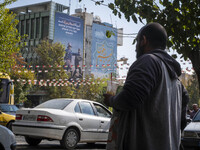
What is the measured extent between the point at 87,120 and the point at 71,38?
2466 inches

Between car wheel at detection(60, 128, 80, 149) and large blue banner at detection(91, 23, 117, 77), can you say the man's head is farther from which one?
large blue banner at detection(91, 23, 117, 77)

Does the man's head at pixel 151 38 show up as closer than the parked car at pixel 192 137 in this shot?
Yes

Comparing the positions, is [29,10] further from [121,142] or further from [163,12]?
[121,142]

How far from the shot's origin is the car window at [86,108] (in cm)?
1155

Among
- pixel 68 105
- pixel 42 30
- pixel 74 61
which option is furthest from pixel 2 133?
pixel 42 30

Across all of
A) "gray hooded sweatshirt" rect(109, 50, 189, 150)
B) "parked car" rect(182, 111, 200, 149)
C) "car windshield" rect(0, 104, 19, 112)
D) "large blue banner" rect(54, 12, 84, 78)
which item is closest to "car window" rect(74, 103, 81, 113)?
"parked car" rect(182, 111, 200, 149)

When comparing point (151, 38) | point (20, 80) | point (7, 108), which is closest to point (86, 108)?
point (7, 108)

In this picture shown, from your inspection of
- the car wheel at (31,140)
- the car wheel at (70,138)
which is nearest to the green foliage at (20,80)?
the car wheel at (31,140)

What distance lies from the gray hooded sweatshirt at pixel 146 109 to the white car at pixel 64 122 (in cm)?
813

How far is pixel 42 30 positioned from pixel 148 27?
75198mm

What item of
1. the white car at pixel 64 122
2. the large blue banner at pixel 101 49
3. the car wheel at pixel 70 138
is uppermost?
the large blue banner at pixel 101 49

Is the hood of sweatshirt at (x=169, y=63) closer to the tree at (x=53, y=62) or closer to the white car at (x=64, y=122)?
the white car at (x=64, y=122)

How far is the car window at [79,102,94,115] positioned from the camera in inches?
455

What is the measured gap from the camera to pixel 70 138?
35.4ft
